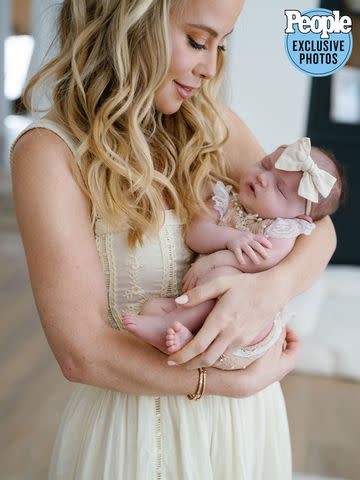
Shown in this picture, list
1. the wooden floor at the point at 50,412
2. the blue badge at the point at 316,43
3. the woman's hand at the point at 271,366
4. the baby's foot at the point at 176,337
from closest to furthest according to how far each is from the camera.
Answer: the baby's foot at the point at 176,337 < the woman's hand at the point at 271,366 < the blue badge at the point at 316,43 < the wooden floor at the point at 50,412

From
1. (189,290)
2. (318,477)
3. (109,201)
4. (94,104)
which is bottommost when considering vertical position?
(318,477)

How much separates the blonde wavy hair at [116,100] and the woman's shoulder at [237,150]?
164mm

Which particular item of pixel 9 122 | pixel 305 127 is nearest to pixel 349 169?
pixel 305 127

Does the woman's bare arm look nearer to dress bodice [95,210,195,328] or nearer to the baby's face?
dress bodice [95,210,195,328]

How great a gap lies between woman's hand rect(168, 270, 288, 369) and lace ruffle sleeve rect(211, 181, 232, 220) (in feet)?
0.71

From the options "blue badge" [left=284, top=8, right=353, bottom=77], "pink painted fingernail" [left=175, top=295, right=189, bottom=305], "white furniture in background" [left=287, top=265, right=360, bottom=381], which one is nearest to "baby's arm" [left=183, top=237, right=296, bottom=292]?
"pink painted fingernail" [left=175, top=295, right=189, bottom=305]

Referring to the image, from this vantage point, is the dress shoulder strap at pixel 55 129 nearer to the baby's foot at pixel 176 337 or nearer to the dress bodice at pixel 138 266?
the dress bodice at pixel 138 266

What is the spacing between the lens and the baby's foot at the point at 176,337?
1.17 metres

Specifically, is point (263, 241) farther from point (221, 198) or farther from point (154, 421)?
point (154, 421)

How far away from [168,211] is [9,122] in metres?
7.14

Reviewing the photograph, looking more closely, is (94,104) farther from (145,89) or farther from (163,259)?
(163,259)

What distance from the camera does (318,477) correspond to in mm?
2627

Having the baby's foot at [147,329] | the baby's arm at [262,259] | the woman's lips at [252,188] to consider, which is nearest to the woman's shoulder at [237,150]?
the woman's lips at [252,188]

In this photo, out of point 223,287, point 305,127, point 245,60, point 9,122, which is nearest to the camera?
point 223,287
